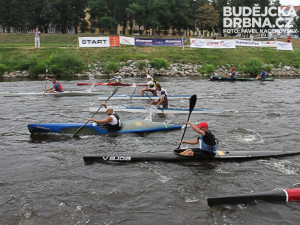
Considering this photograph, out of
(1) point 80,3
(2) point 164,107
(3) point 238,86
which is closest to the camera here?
(2) point 164,107

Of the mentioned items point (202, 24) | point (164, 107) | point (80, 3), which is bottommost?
point (164, 107)

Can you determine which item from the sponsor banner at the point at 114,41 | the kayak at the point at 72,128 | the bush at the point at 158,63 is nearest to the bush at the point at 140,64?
the bush at the point at 158,63

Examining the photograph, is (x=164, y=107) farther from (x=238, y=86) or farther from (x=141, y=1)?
(x=141, y=1)

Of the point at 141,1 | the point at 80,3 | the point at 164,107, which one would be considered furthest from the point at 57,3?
the point at 164,107

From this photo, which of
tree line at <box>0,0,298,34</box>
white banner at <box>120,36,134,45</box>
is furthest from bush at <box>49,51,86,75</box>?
tree line at <box>0,0,298,34</box>

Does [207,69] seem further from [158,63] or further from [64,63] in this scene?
[64,63]

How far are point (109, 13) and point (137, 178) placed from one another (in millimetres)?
60268

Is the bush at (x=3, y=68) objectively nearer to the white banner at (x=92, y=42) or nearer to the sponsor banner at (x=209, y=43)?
the white banner at (x=92, y=42)

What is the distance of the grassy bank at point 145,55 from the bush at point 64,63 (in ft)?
0.36

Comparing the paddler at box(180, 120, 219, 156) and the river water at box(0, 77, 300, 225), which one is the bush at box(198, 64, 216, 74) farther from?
the paddler at box(180, 120, 219, 156)

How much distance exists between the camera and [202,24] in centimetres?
6512

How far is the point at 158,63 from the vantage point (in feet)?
117

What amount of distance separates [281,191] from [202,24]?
62020 millimetres

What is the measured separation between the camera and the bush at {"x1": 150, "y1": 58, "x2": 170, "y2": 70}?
35.7 metres
